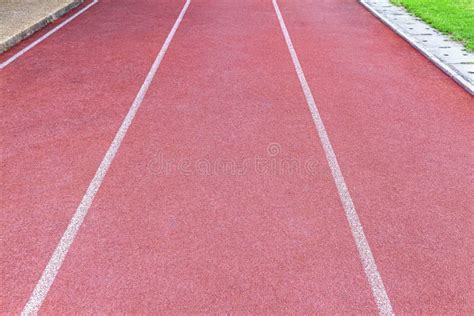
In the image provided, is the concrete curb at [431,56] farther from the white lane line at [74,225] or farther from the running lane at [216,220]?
the white lane line at [74,225]

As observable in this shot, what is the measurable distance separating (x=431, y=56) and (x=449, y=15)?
3.78m

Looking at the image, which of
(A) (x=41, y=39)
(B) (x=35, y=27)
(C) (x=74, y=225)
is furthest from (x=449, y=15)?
(C) (x=74, y=225)

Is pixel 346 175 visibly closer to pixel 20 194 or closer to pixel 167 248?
pixel 167 248

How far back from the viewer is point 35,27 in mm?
9445

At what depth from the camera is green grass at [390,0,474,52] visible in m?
9.66

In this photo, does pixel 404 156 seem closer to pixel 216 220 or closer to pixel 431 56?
pixel 216 220

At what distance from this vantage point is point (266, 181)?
4.79m

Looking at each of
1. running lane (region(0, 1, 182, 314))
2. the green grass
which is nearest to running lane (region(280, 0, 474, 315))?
the green grass

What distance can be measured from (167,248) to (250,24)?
8.47m

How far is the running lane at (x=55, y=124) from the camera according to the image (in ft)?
12.5

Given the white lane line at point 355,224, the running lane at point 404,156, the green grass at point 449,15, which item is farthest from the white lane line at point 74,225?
the green grass at point 449,15

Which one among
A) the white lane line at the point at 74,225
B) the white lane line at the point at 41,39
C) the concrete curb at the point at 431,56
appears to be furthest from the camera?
the white lane line at the point at 41,39

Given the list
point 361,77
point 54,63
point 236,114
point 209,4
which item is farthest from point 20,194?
point 209,4

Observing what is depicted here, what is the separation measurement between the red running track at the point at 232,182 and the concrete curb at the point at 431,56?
0.18 meters
